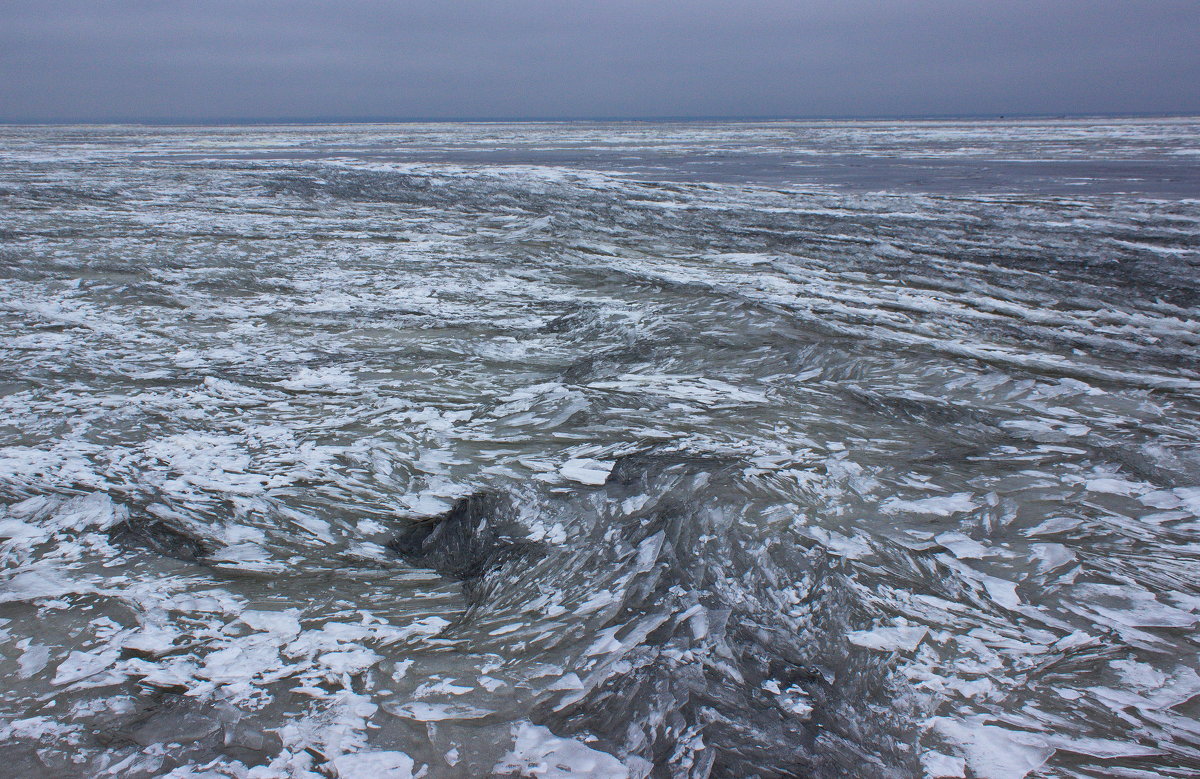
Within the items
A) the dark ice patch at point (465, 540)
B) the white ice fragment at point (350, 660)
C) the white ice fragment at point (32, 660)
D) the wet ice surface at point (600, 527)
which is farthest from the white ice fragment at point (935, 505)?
the white ice fragment at point (32, 660)

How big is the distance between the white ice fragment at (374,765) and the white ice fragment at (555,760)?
0.13 m

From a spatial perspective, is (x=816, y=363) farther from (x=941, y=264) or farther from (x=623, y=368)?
(x=941, y=264)

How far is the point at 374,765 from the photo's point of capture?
1.05 meters

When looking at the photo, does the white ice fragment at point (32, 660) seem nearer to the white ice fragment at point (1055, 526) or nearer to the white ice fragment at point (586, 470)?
the white ice fragment at point (586, 470)

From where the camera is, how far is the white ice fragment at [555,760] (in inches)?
41.0

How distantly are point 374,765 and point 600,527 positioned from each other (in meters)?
0.77

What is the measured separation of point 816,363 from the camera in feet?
9.20

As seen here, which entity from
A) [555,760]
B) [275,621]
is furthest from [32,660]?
[555,760]

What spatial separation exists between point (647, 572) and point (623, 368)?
1328 millimetres

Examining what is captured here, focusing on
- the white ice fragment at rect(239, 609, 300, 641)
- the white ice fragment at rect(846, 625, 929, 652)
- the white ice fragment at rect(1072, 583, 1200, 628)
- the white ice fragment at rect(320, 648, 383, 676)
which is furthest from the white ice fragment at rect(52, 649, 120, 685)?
the white ice fragment at rect(1072, 583, 1200, 628)

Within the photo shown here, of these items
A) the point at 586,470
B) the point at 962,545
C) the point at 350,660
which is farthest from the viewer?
the point at 586,470

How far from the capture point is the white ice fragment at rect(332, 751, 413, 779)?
1.03 meters

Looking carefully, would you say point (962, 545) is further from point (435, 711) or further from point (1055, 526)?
point (435, 711)

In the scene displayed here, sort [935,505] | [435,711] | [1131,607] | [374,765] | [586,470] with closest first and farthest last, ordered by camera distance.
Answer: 1. [374,765]
2. [435,711]
3. [1131,607]
4. [935,505]
5. [586,470]
